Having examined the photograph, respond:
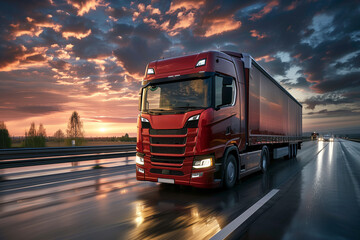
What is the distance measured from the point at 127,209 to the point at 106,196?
4.34 ft

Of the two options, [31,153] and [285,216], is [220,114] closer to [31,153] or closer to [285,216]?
[285,216]

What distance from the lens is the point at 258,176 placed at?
30.5 feet

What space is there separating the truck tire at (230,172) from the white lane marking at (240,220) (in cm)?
96

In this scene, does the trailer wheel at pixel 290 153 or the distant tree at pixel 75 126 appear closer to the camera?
the trailer wheel at pixel 290 153

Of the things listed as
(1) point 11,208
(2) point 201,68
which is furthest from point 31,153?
(2) point 201,68

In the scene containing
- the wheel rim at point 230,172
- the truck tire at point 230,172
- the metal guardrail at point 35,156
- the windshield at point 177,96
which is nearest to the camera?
the windshield at point 177,96

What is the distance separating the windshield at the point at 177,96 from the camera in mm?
6086

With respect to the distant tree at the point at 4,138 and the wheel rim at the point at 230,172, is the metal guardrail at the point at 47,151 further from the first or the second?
the distant tree at the point at 4,138

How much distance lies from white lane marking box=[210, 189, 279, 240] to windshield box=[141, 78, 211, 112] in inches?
93.6

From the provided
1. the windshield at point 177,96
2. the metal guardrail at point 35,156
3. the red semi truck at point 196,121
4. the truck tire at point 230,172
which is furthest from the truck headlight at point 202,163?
the metal guardrail at point 35,156

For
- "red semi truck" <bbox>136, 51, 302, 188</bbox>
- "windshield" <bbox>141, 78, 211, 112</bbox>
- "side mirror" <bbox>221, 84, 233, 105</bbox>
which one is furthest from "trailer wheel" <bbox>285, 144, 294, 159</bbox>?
"windshield" <bbox>141, 78, 211, 112</bbox>

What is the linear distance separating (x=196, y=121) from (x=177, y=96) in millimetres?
928

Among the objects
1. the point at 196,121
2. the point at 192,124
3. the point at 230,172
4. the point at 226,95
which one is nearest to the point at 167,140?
the point at 192,124

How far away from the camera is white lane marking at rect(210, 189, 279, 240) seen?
12.0 feet
